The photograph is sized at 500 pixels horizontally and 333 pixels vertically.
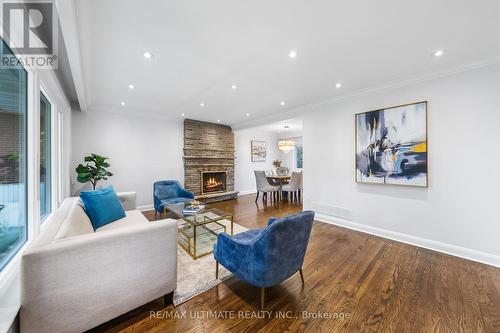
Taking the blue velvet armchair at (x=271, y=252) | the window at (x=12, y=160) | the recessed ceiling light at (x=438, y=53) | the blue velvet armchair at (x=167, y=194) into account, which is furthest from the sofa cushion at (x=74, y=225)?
the recessed ceiling light at (x=438, y=53)

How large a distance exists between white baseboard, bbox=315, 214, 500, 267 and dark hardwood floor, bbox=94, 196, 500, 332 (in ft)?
0.40

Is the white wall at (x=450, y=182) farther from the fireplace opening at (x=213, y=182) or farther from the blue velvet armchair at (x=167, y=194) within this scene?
the fireplace opening at (x=213, y=182)

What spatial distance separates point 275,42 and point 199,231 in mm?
2973

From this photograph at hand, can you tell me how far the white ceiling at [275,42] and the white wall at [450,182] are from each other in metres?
0.32

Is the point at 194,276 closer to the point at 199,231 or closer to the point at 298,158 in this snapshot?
the point at 199,231

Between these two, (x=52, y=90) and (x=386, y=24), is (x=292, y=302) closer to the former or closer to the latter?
(x=386, y=24)

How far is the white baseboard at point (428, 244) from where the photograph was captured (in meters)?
2.40

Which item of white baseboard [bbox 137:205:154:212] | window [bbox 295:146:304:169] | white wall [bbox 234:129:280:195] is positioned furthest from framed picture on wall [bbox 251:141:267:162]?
white baseboard [bbox 137:205:154:212]

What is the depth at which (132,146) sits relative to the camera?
Answer: 479cm

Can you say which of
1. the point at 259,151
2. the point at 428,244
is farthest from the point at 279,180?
the point at 428,244

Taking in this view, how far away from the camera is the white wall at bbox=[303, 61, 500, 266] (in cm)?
238

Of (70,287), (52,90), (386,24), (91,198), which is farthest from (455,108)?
(52,90)

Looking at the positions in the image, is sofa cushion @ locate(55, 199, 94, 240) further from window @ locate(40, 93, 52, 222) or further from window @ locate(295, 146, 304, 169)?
window @ locate(295, 146, 304, 169)

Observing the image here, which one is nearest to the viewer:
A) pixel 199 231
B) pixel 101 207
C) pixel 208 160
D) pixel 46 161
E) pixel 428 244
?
pixel 101 207
